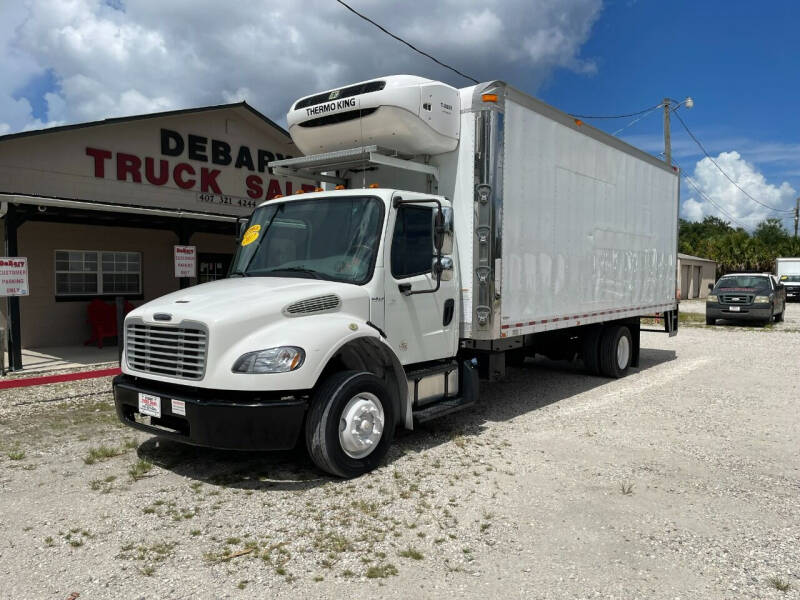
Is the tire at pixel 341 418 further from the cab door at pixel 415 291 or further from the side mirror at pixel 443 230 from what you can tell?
the side mirror at pixel 443 230

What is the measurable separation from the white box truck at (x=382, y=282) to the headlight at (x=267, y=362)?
0.4 inches

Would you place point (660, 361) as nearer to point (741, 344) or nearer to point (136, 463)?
point (741, 344)

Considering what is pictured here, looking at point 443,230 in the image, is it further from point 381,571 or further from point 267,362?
point 381,571

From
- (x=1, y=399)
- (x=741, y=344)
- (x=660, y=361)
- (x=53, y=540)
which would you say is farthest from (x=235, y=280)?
(x=741, y=344)

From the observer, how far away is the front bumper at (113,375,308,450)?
14.6ft

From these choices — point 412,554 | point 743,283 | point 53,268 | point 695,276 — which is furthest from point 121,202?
point 695,276

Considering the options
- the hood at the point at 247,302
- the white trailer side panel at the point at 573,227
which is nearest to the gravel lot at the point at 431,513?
the hood at the point at 247,302

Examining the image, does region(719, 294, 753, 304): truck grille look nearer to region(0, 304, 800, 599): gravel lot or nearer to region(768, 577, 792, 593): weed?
region(0, 304, 800, 599): gravel lot

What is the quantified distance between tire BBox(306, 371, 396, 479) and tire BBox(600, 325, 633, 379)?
540cm

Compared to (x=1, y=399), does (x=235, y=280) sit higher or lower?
higher

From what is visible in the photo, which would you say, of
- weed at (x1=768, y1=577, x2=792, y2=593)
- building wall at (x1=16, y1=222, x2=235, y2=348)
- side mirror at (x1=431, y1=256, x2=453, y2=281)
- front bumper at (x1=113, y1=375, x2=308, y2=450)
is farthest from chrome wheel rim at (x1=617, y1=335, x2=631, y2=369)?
building wall at (x1=16, y1=222, x2=235, y2=348)

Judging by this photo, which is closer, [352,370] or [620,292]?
[352,370]

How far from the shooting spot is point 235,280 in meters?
5.71

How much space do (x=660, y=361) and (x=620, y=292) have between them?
3538 mm
